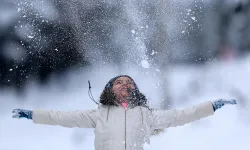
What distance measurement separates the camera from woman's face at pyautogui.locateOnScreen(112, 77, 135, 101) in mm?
3205

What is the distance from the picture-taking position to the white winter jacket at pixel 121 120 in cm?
286

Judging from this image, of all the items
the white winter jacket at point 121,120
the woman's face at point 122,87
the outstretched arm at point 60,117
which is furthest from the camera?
the woman's face at point 122,87

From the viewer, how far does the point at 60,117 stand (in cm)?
298

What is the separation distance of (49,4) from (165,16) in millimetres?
1944

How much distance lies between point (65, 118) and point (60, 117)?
0.15ft

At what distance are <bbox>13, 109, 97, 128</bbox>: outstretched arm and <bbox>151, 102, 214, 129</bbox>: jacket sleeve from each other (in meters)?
0.58

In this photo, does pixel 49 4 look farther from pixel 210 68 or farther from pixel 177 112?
pixel 177 112

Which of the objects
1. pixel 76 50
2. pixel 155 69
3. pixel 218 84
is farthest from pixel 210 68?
pixel 76 50

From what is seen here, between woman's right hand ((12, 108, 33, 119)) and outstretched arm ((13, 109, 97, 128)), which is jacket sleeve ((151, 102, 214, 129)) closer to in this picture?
outstretched arm ((13, 109, 97, 128))

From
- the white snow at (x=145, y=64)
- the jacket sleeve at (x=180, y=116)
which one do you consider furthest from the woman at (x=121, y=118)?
the white snow at (x=145, y=64)

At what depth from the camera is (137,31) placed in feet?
18.5

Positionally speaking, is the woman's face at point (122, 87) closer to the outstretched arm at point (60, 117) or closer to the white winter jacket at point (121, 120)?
A: the white winter jacket at point (121, 120)

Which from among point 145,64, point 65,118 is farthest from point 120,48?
point 65,118

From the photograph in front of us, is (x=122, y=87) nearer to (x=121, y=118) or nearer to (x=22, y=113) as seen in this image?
(x=121, y=118)
